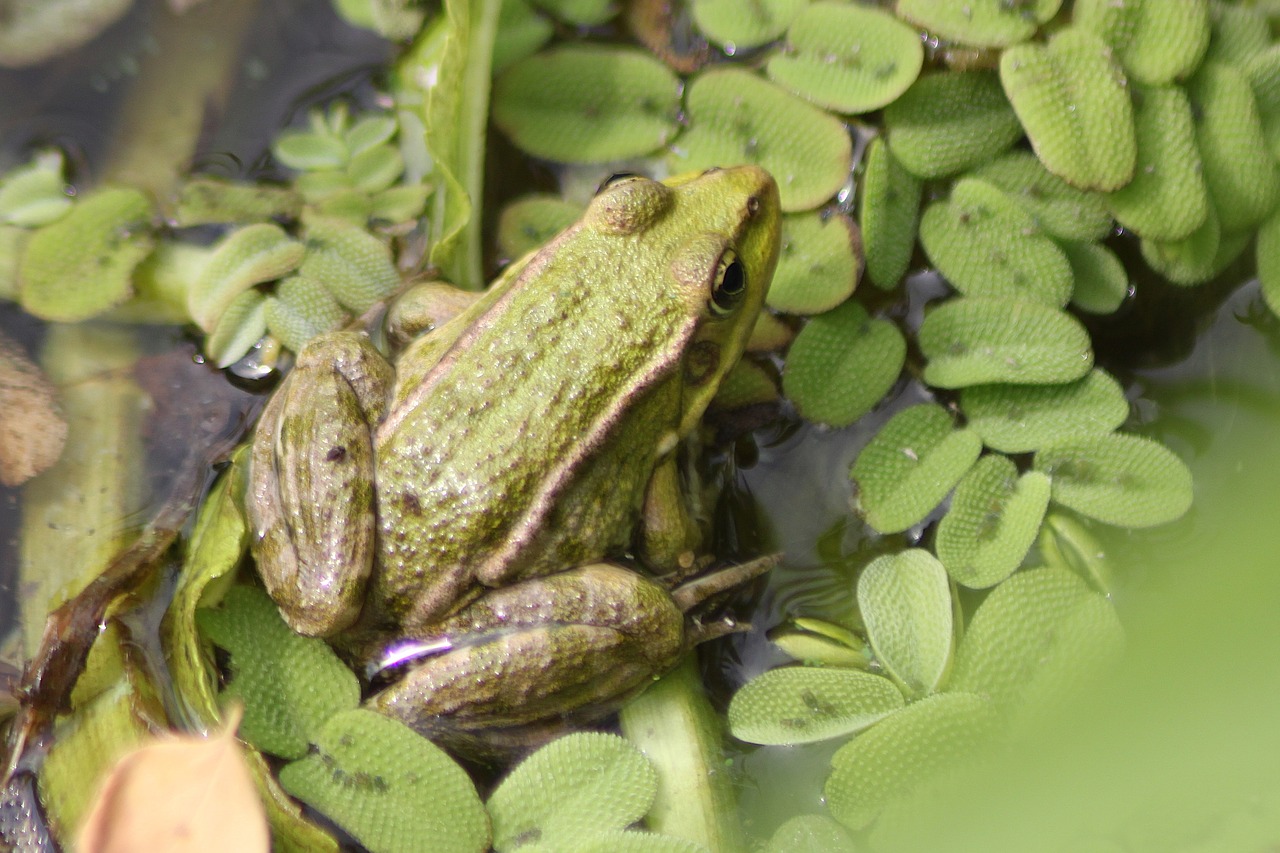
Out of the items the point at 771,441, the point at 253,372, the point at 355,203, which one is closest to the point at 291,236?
the point at 355,203

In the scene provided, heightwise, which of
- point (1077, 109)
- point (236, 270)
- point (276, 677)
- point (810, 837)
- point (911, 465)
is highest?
point (1077, 109)

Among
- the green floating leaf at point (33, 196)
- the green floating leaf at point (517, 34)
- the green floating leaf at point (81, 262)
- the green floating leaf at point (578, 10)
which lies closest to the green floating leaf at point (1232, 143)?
the green floating leaf at point (578, 10)

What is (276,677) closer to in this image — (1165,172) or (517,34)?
(517,34)

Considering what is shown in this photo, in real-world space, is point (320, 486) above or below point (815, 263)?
below

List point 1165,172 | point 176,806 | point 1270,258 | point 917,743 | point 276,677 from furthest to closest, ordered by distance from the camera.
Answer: point 1270,258
point 1165,172
point 276,677
point 917,743
point 176,806

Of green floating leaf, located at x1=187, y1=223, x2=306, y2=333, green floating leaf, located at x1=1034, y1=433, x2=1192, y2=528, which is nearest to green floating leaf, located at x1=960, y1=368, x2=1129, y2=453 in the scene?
green floating leaf, located at x1=1034, y1=433, x2=1192, y2=528

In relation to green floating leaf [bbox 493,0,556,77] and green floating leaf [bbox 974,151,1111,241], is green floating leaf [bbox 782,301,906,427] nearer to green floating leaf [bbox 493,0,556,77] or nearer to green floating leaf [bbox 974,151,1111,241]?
green floating leaf [bbox 974,151,1111,241]

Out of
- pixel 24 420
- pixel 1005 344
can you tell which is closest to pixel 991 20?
pixel 1005 344

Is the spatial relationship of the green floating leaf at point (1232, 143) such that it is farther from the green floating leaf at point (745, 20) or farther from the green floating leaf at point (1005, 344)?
the green floating leaf at point (745, 20)
